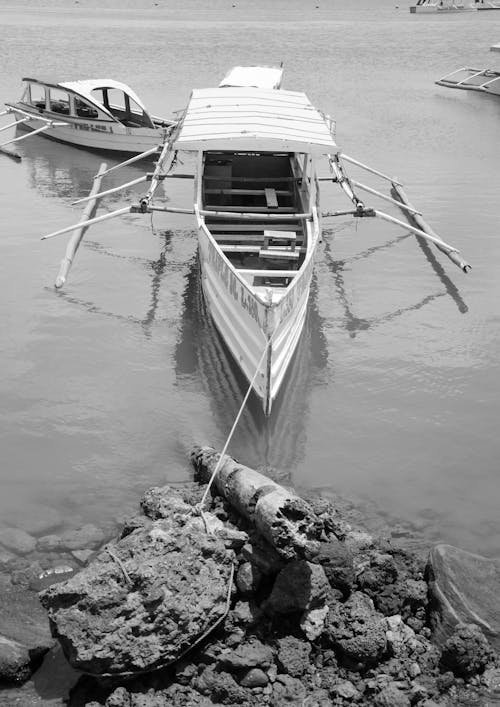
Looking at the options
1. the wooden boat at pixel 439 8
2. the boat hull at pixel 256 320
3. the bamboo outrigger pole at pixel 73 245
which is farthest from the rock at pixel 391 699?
the wooden boat at pixel 439 8

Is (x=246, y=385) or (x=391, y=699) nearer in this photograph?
(x=391, y=699)

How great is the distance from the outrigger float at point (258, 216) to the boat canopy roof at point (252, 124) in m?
0.02

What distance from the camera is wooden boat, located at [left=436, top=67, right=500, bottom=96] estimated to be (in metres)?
38.3

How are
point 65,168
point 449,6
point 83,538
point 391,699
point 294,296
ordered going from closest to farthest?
point 391,699
point 83,538
point 294,296
point 65,168
point 449,6

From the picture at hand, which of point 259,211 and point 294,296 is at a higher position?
point 259,211

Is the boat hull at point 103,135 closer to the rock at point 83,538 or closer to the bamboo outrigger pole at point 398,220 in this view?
the bamboo outrigger pole at point 398,220

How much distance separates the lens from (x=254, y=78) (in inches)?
1016

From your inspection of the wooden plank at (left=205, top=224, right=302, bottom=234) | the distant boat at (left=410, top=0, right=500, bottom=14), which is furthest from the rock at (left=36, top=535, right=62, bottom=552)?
the distant boat at (left=410, top=0, right=500, bottom=14)

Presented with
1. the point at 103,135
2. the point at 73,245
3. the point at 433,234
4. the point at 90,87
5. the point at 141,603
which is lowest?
the point at 141,603

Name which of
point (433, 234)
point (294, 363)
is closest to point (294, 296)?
point (294, 363)

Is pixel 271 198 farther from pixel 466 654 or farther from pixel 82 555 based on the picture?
pixel 466 654

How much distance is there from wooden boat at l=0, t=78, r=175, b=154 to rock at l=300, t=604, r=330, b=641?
19139 mm

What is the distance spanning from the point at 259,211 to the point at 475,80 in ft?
93.4

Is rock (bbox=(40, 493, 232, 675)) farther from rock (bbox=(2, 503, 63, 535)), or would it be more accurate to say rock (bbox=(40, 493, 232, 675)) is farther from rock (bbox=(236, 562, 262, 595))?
rock (bbox=(2, 503, 63, 535))
